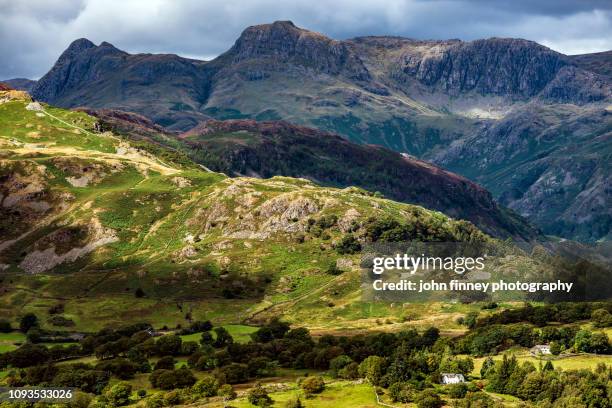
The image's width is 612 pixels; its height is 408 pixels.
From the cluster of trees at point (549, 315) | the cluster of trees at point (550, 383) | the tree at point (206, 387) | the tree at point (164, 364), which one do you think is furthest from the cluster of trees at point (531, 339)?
the tree at point (164, 364)

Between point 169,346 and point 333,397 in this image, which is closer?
point 333,397

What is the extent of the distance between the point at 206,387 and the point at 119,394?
16.0 meters

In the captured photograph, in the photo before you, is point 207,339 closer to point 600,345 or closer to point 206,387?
point 206,387

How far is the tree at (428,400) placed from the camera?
444 feet

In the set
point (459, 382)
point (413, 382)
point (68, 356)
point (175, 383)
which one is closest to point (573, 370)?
point (459, 382)

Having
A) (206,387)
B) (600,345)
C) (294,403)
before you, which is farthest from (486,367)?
(206,387)

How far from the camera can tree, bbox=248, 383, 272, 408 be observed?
136 metres

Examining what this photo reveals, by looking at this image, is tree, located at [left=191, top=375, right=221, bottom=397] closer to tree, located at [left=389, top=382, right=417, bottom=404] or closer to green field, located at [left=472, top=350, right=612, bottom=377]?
tree, located at [left=389, top=382, right=417, bottom=404]

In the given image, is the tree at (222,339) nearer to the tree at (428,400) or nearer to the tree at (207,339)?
the tree at (207,339)

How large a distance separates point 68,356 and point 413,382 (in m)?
84.5

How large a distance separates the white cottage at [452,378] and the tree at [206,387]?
45.1 meters


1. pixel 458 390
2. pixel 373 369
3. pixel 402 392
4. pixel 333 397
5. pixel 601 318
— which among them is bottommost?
pixel 333 397

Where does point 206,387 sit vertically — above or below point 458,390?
Answer: above

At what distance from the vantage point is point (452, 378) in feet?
502
